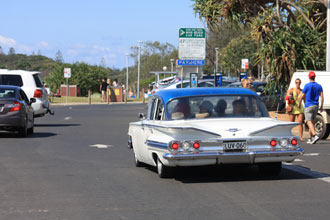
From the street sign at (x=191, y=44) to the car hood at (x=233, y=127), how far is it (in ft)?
58.1

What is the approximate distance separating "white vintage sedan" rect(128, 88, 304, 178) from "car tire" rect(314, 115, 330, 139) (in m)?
8.26

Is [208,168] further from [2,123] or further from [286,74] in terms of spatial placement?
[286,74]

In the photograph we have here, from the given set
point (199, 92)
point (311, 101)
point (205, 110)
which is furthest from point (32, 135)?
point (205, 110)

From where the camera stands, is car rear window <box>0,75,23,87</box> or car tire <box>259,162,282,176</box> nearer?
car tire <box>259,162,282,176</box>

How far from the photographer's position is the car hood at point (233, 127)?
410 inches

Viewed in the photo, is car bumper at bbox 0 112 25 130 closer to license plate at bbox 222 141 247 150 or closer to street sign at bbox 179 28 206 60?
street sign at bbox 179 28 206 60

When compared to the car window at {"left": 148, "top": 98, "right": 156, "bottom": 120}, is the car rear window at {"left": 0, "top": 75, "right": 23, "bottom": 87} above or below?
above

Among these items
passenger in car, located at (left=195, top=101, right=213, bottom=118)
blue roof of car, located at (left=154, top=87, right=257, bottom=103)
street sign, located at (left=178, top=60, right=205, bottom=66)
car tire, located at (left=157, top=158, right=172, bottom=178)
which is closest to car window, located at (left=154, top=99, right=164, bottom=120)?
blue roof of car, located at (left=154, top=87, right=257, bottom=103)

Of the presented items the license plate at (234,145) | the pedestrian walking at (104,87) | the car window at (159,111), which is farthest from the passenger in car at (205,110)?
the pedestrian walking at (104,87)

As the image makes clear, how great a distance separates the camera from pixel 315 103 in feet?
60.4

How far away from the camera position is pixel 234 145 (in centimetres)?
1039

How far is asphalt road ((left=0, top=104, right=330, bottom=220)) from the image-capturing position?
27.0ft

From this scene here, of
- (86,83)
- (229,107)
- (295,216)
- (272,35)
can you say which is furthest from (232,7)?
(86,83)

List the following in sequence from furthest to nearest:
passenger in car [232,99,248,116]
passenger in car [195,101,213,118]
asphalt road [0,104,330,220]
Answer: passenger in car [232,99,248,116], passenger in car [195,101,213,118], asphalt road [0,104,330,220]
